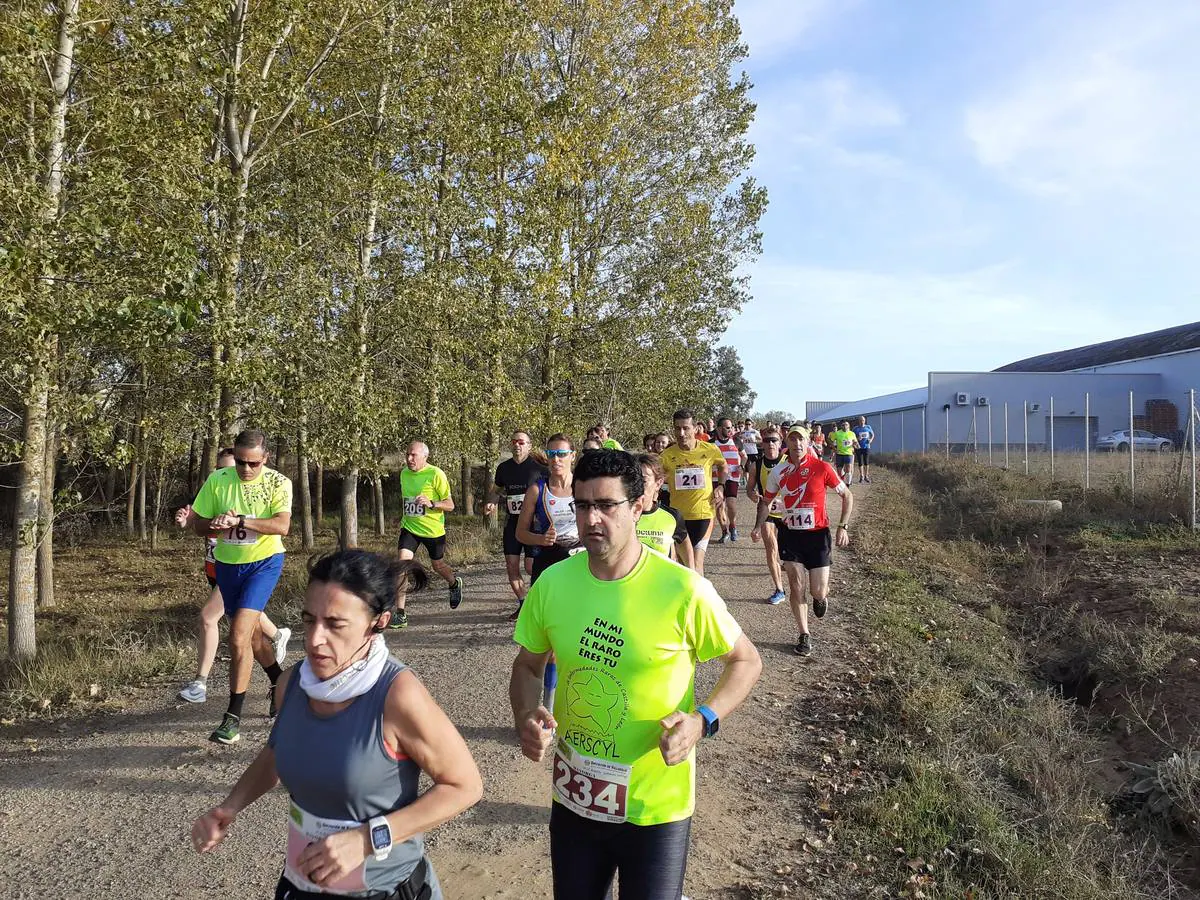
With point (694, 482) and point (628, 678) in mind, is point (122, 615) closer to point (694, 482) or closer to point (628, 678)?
point (694, 482)

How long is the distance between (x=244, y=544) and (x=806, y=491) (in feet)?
16.1

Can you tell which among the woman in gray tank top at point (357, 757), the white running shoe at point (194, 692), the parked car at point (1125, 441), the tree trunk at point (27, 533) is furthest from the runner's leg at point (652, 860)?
the parked car at point (1125, 441)

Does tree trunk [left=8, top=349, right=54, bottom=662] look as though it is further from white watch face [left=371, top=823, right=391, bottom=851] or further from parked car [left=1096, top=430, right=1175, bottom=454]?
parked car [left=1096, top=430, right=1175, bottom=454]

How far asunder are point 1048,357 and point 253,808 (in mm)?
69590

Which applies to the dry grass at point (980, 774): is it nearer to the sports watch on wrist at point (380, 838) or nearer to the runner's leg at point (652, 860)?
the runner's leg at point (652, 860)

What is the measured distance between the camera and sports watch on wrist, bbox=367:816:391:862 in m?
2.12

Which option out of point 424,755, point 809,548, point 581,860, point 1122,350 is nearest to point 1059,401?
point 1122,350

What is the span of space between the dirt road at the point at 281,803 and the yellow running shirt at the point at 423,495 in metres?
1.96

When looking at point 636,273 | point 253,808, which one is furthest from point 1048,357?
point 253,808

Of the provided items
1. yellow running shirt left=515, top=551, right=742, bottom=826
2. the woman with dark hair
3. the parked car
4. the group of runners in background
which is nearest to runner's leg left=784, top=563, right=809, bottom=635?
the woman with dark hair

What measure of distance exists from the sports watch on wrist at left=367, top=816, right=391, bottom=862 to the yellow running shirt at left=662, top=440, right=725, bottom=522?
6.89 metres

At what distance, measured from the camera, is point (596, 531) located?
2639 mm

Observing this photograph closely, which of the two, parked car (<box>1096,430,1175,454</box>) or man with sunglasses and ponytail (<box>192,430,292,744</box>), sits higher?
parked car (<box>1096,430,1175,454</box>)

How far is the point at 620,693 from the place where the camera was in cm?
257
